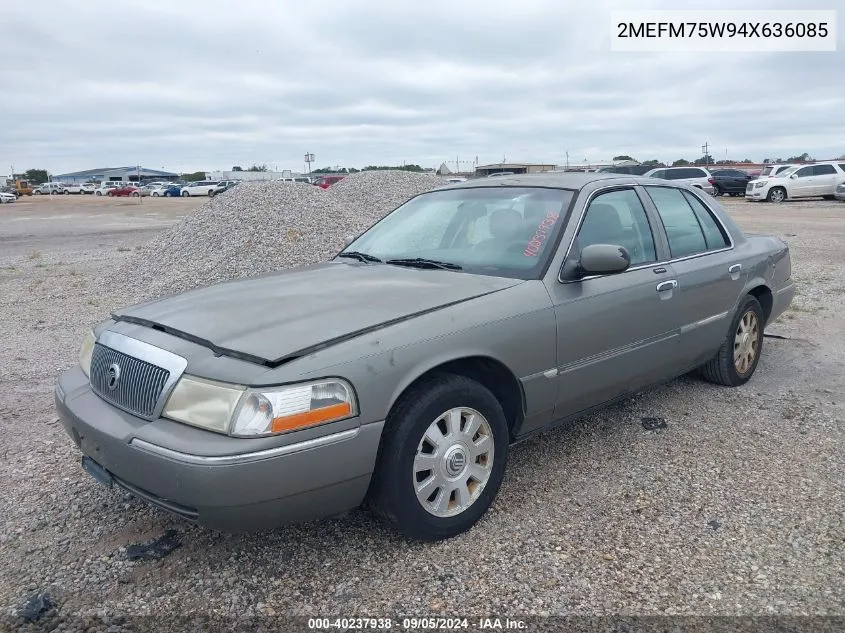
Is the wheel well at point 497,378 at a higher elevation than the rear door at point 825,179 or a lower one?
lower

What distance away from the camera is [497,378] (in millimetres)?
3408

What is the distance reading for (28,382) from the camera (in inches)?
222

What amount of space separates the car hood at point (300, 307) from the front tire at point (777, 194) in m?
29.5

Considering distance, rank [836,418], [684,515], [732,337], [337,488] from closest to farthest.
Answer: [337,488], [684,515], [836,418], [732,337]

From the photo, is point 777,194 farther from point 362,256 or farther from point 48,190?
point 48,190

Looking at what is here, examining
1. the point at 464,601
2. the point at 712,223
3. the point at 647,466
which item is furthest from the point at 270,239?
the point at 464,601

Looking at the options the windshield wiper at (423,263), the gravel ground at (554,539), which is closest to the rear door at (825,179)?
the gravel ground at (554,539)

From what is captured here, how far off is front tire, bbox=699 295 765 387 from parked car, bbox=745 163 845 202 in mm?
26859

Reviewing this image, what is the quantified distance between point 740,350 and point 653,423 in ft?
3.73

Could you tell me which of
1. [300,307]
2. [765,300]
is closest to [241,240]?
[765,300]

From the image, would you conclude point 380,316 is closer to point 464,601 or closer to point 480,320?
point 480,320

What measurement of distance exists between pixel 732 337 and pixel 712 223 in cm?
84

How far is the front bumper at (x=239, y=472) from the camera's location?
2.55m

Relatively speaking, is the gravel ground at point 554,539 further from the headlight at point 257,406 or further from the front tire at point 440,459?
the headlight at point 257,406
